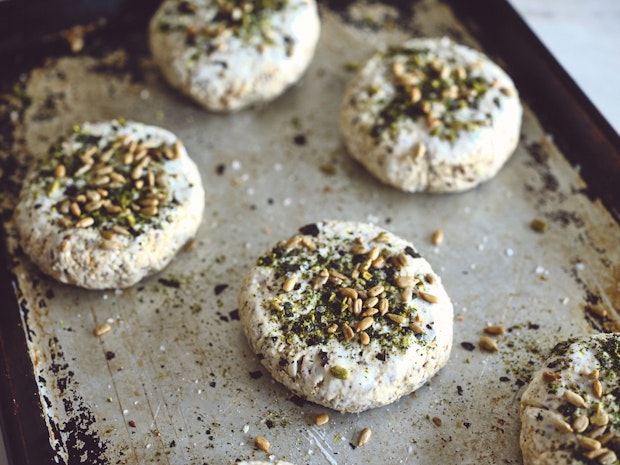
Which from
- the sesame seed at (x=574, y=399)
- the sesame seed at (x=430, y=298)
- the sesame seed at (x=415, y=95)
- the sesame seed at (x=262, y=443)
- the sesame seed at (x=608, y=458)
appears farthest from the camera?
the sesame seed at (x=415, y=95)

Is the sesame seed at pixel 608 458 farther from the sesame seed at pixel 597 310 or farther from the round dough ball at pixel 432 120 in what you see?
the round dough ball at pixel 432 120

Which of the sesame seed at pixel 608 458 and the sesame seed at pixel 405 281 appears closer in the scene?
the sesame seed at pixel 608 458

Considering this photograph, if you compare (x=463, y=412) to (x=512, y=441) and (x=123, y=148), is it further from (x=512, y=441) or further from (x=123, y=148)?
(x=123, y=148)

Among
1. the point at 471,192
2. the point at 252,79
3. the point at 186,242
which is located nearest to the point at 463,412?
the point at 471,192

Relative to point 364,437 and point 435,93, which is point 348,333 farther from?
point 435,93

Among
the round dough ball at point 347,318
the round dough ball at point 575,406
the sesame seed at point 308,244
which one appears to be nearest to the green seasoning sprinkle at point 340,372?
the round dough ball at point 347,318


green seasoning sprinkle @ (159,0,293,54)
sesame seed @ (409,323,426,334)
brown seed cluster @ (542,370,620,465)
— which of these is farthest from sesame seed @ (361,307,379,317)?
green seasoning sprinkle @ (159,0,293,54)

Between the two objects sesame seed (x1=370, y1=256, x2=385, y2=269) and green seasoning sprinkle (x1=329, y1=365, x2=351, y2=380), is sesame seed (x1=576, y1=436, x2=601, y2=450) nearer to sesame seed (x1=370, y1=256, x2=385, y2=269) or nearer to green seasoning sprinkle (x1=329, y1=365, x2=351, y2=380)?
green seasoning sprinkle (x1=329, y1=365, x2=351, y2=380)
